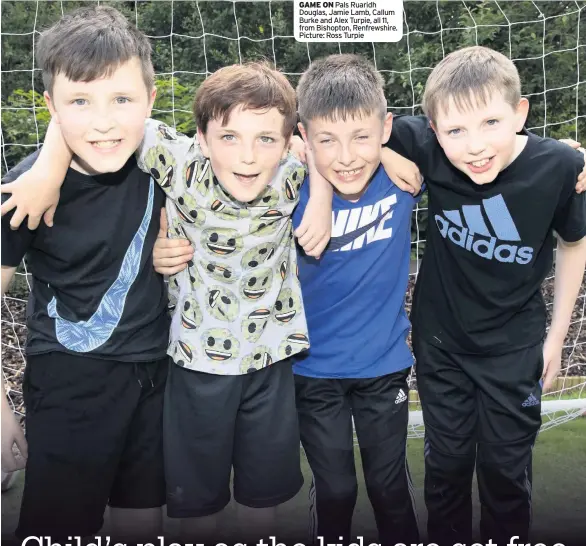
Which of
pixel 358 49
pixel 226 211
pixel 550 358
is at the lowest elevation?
pixel 550 358

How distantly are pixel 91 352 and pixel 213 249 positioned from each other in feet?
0.98

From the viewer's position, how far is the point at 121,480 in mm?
1580

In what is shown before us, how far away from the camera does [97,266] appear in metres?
1.45

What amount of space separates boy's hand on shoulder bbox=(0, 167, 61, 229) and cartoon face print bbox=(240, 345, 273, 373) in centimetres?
46

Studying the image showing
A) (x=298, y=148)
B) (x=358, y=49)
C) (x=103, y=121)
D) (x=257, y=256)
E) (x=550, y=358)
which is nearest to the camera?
(x=103, y=121)

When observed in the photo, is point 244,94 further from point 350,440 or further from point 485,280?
point 350,440

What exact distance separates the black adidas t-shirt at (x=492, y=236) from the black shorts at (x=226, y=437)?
365 millimetres

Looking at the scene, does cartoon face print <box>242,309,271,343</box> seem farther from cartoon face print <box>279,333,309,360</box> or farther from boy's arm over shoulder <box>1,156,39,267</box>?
boy's arm over shoulder <box>1,156,39,267</box>

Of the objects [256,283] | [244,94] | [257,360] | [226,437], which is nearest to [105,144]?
[244,94]

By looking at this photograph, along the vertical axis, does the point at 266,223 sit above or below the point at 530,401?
above

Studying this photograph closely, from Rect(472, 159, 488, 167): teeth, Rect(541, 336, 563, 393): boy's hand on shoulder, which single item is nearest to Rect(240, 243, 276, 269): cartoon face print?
Rect(472, 159, 488, 167): teeth

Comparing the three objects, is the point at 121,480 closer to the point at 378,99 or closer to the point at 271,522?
the point at 271,522

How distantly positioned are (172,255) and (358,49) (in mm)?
1986

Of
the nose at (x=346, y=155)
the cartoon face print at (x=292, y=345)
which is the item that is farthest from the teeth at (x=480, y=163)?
the cartoon face print at (x=292, y=345)
